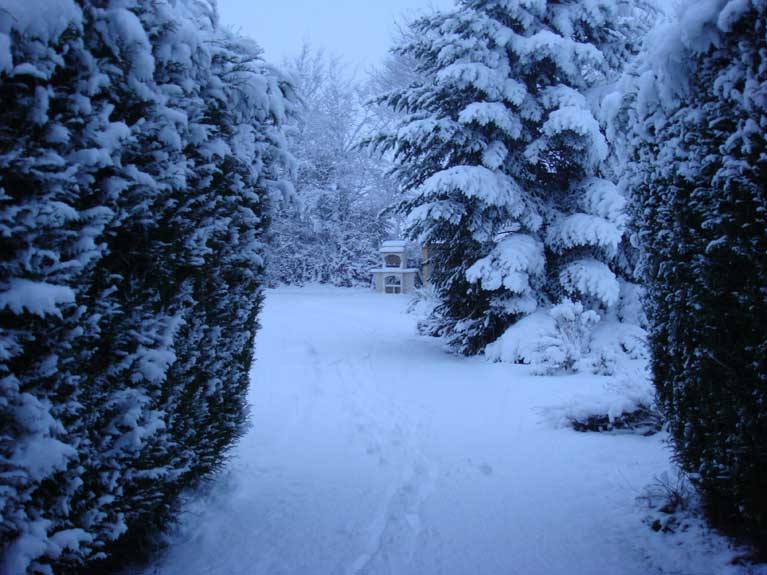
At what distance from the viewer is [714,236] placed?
6.88 ft

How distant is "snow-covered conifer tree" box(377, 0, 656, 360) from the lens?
7.78 m

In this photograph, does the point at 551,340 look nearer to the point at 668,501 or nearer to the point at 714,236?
the point at 668,501

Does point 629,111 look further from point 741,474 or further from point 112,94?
point 112,94

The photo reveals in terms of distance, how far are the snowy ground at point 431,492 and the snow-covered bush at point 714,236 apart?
50cm

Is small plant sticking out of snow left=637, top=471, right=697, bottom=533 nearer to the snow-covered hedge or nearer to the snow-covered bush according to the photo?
the snow-covered bush

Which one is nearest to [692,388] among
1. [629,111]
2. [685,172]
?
[685,172]

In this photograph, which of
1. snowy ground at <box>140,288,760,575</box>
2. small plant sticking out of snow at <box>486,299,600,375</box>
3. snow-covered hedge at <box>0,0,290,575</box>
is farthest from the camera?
small plant sticking out of snow at <box>486,299,600,375</box>

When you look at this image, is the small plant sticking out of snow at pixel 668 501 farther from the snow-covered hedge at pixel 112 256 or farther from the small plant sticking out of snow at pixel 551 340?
the small plant sticking out of snow at pixel 551 340

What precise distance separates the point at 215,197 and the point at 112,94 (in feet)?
2.58

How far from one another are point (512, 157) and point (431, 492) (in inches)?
250

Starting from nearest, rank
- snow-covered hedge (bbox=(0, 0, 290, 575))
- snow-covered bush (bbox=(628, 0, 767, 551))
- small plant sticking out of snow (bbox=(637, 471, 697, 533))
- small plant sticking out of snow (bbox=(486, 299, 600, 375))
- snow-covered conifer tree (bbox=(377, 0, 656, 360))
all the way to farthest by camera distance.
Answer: snow-covered hedge (bbox=(0, 0, 290, 575))
snow-covered bush (bbox=(628, 0, 767, 551))
small plant sticking out of snow (bbox=(637, 471, 697, 533))
small plant sticking out of snow (bbox=(486, 299, 600, 375))
snow-covered conifer tree (bbox=(377, 0, 656, 360))

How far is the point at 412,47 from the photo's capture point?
873 cm

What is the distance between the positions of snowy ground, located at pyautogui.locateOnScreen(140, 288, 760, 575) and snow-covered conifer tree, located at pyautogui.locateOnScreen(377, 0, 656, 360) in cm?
209

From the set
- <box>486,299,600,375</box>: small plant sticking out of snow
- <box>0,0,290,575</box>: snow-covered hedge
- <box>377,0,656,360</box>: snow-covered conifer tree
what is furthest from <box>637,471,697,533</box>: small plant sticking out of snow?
<box>377,0,656,360</box>: snow-covered conifer tree
